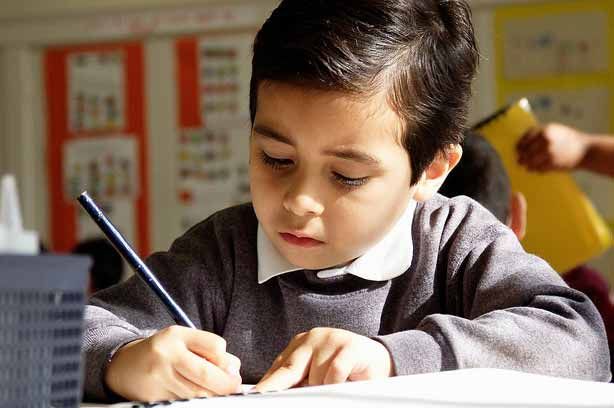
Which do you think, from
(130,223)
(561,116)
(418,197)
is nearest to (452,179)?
(418,197)

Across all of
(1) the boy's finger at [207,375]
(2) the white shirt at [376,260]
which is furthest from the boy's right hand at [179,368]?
(2) the white shirt at [376,260]

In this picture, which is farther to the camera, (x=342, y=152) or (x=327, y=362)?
(x=342, y=152)

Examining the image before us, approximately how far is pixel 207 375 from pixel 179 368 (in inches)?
1.0

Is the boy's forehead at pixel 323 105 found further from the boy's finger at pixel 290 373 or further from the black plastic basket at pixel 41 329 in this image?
the black plastic basket at pixel 41 329

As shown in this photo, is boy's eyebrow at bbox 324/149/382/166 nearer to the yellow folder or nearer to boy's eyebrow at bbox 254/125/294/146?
boy's eyebrow at bbox 254/125/294/146

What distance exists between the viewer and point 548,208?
153cm

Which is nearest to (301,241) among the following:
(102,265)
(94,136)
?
(102,265)

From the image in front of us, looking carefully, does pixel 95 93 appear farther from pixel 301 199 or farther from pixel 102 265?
pixel 301 199

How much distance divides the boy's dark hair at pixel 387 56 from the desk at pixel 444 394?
30 centimetres

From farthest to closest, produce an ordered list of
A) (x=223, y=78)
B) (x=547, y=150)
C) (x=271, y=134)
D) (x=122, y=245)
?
(x=223, y=78)
(x=547, y=150)
(x=271, y=134)
(x=122, y=245)

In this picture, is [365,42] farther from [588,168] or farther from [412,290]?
[588,168]

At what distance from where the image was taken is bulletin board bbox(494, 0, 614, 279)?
273 centimetres

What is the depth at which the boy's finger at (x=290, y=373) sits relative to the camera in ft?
2.06

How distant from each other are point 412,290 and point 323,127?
0.21 m
